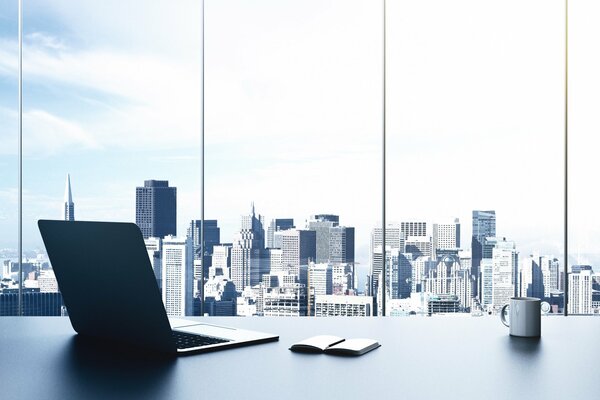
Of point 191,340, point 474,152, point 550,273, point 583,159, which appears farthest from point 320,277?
point 191,340

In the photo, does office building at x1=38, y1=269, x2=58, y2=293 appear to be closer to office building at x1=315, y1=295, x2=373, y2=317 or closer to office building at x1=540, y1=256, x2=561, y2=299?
office building at x1=315, y1=295, x2=373, y2=317

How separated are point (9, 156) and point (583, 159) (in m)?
2.83

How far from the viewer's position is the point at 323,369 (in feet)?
3.53

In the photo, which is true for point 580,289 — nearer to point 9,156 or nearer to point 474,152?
point 474,152

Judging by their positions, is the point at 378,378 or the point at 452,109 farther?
the point at 452,109

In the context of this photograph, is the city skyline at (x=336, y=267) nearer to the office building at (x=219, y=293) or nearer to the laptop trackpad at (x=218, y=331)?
the office building at (x=219, y=293)

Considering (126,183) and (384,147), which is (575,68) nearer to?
(384,147)

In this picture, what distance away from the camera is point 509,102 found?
3158 millimetres

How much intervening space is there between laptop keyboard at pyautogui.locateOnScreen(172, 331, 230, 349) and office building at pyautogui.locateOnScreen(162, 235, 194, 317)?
1.67 metres

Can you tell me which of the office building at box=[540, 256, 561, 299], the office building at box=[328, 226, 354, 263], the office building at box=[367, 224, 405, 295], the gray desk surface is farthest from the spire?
the office building at box=[540, 256, 561, 299]

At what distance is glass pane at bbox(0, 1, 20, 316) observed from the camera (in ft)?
Result: 10.2

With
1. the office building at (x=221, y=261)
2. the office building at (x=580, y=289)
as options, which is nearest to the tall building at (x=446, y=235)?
the office building at (x=580, y=289)

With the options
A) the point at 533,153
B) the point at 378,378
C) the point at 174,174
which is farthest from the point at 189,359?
the point at 533,153

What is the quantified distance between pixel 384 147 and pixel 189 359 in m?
2.13
